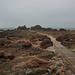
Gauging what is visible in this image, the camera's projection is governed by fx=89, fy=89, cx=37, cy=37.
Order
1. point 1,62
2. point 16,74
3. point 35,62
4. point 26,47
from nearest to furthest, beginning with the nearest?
point 16,74, point 35,62, point 1,62, point 26,47

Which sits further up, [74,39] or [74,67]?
[74,39]

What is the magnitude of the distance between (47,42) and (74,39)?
4859 millimetres

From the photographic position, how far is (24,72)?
17.5 feet

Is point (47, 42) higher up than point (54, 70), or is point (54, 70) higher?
point (47, 42)

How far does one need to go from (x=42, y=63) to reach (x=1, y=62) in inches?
134

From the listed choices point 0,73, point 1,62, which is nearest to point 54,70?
point 0,73

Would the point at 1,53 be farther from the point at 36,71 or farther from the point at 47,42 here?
the point at 47,42

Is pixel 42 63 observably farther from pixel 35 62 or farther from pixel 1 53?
pixel 1 53

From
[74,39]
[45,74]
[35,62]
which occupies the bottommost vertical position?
[45,74]

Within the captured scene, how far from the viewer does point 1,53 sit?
27.0ft

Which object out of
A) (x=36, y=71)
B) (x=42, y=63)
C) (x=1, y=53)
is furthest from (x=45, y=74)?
(x=1, y=53)

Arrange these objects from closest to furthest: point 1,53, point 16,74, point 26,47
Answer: point 16,74
point 1,53
point 26,47

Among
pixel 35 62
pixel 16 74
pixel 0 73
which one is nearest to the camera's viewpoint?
pixel 16 74

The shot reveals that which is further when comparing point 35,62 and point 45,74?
point 35,62
